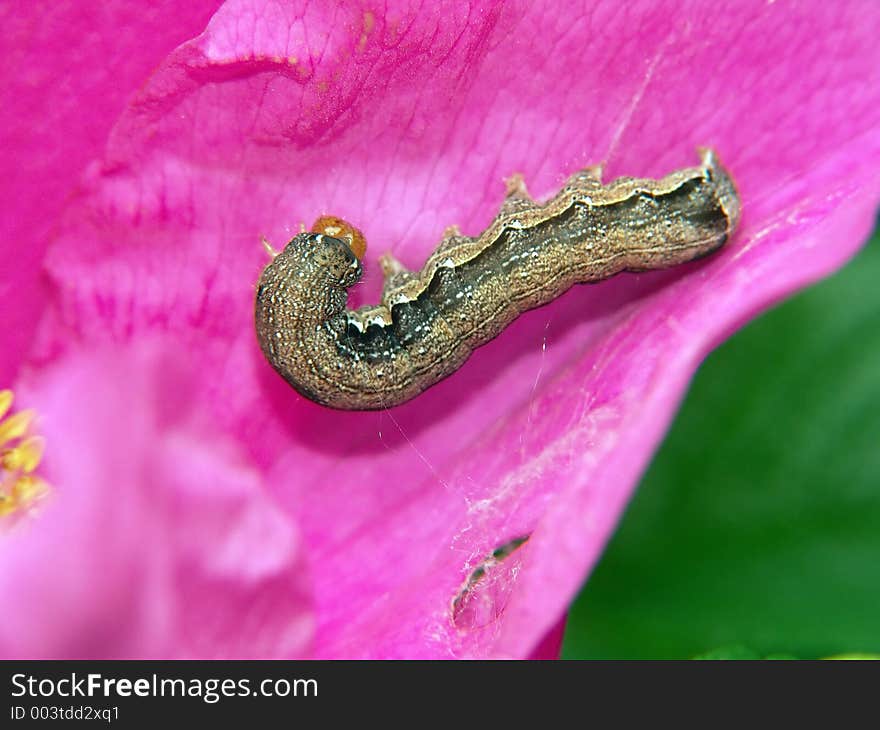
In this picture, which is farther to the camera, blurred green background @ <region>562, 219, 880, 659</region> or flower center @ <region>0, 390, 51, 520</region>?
blurred green background @ <region>562, 219, 880, 659</region>

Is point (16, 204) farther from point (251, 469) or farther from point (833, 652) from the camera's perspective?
point (833, 652)

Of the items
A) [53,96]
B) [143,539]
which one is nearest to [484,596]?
[143,539]

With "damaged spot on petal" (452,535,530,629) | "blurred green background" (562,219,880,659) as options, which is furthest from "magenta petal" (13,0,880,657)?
"blurred green background" (562,219,880,659)

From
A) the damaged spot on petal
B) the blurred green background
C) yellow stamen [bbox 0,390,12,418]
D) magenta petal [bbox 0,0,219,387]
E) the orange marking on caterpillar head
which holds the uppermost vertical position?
magenta petal [bbox 0,0,219,387]

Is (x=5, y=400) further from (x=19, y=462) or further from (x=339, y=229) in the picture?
(x=339, y=229)

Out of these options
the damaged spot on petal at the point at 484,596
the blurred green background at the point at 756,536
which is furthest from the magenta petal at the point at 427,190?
the blurred green background at the point at 756,536

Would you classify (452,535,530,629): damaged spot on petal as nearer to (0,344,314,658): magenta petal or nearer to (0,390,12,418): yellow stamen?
(0,344,314,658): magenta petal

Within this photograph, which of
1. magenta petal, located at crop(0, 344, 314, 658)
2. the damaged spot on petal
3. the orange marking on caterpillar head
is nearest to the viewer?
magenta petal, located at crop(0, 344, 314, 658)
